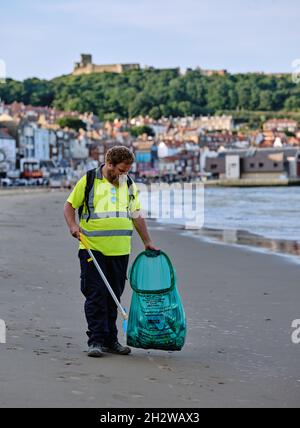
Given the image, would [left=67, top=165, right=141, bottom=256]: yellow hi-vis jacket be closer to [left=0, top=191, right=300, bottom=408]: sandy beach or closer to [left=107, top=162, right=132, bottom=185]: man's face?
[left=107, top=162, right=132, bottom=185]: man's face

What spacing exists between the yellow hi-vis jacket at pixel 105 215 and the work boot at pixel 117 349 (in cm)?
61

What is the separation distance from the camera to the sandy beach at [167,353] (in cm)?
473

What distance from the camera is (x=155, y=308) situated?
19.5 feet

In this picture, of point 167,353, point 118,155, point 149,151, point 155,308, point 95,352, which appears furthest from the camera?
point 149,151

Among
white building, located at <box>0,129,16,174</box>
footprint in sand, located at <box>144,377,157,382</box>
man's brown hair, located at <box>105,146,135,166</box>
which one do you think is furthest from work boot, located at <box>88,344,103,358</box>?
white building, located at <box>0,129,16,174</box>

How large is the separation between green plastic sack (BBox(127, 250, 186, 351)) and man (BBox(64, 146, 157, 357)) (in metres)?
0.10

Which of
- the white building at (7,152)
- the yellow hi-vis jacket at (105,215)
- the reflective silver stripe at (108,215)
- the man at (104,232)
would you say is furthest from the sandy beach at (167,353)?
the white building at (7,152)

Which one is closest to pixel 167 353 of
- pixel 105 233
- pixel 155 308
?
pixel 155 308

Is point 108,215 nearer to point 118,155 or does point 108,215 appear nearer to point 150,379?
point 118,155

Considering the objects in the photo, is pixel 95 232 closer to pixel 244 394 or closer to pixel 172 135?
pixel 244 394

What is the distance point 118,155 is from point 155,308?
1047mm

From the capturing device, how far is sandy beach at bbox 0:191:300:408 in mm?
4727

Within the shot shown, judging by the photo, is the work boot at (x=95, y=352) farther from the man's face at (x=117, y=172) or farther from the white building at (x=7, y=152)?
the white building at (x=7, y=152)

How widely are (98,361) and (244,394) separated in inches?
43.8
